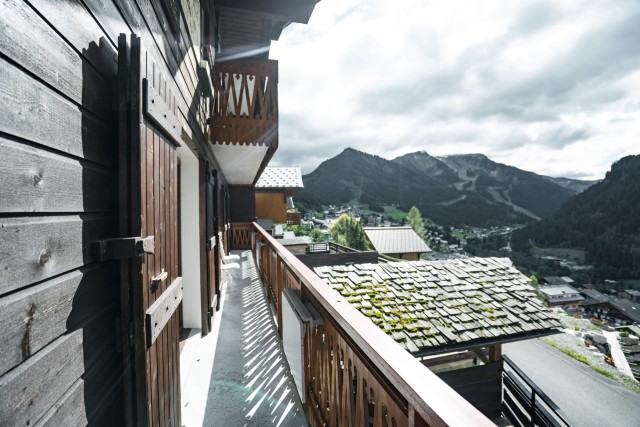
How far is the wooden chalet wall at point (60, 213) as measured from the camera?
781 mm

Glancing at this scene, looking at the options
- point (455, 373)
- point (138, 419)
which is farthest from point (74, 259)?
point (455, 373)

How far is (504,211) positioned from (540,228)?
3806cm

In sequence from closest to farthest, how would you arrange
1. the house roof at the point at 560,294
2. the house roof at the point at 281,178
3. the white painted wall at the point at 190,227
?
the white painted wall at the point at 190,227 < the house roof at the point at 281,178 < the house roof at the point at 560,294

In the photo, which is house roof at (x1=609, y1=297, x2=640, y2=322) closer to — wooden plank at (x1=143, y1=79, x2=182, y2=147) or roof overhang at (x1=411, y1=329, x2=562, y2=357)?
roof overhang at (x1=411, y1=329, x2=562, y2=357)

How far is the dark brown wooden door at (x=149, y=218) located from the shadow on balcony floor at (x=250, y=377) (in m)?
0.82

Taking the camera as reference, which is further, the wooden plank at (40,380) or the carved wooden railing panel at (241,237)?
the carved wooden railing panel at (241,237)

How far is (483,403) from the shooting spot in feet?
18.2

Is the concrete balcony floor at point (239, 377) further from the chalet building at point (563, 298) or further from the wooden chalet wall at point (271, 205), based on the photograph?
the chalet building at point (563, 298)

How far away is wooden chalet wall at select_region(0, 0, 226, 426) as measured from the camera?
78 cm

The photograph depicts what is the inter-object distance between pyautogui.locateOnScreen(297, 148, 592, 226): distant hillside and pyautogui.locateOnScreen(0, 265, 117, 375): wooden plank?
141 meters

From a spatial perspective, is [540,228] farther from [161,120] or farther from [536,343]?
[161,120]

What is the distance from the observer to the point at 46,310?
92cm

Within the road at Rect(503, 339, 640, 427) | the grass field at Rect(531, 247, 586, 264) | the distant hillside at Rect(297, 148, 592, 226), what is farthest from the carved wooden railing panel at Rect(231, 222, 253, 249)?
the grass field at Rect(531, 247, 586, 264)

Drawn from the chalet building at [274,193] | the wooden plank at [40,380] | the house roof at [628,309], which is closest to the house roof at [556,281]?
the house roof at [628,309]
